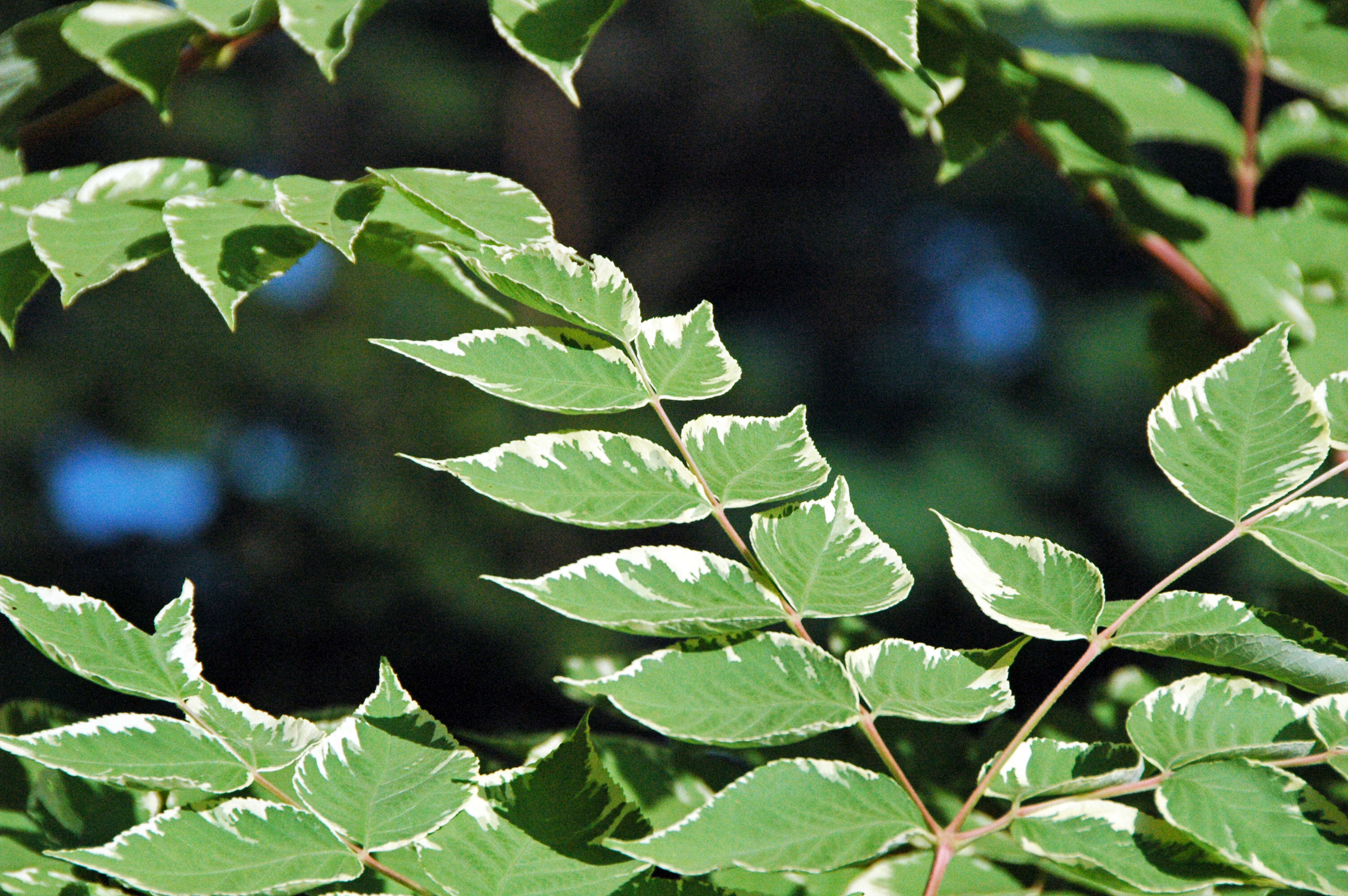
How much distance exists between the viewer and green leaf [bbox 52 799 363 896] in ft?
0.95

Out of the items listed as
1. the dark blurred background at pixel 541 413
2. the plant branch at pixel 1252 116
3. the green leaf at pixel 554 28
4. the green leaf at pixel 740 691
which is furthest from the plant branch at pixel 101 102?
the dark blurred background at pixel 541 413

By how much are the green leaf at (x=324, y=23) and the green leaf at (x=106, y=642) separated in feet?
0.67

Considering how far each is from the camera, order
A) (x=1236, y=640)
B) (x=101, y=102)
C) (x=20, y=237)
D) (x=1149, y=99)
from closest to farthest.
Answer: (x=1236, y=640), (x=20, y=237), (x=101, y=102), (x=1149, y=99)

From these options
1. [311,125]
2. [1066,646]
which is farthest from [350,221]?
[311,125]

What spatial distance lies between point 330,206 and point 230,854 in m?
0.20

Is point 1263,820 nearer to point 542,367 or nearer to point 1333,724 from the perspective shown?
point 1333,724

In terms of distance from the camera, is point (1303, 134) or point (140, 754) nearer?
point (140, 754)

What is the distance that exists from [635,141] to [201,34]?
2.67 metres

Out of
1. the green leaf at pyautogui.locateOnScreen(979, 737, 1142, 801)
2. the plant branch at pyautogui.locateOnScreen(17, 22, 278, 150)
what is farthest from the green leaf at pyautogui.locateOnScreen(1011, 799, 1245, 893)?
the plant branch at pyautogui.locateOnScreen(17, 22, 278, 150)

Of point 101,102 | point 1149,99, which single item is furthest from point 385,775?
point 1149,99

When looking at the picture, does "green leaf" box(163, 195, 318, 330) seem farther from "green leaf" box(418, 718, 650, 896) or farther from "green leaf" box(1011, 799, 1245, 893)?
"green leaf" box(1011, 799, 1245, 893)

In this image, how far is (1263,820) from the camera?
1.00 feet

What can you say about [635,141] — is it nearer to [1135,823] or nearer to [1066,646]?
[1066,646]

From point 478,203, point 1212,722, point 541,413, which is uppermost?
point 478,203
